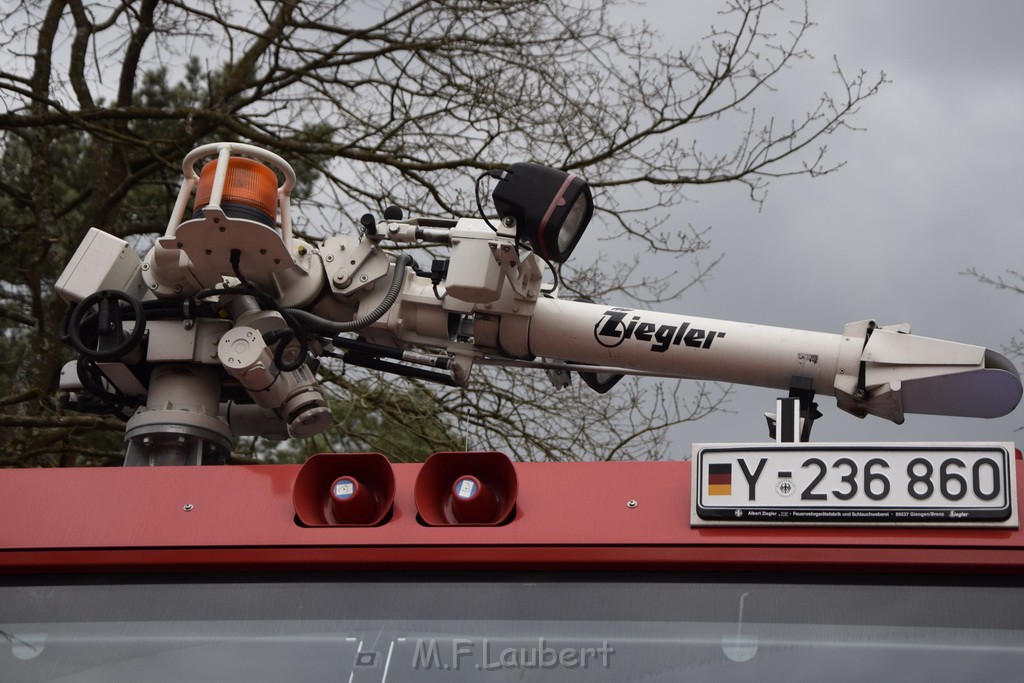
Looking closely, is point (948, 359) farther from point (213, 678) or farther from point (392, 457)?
point (392, 457)

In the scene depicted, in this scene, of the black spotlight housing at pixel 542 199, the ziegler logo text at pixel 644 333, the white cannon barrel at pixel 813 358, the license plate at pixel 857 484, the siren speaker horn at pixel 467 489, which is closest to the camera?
the license plate at pixel 857 484

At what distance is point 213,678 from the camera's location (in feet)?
7.73

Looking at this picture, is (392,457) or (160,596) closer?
(160,596)

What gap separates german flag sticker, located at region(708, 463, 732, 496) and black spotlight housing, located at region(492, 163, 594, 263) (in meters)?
1.12

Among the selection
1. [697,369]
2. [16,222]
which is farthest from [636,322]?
[16,222]

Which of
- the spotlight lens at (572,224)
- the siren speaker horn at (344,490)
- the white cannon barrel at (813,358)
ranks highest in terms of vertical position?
the spotlight lens at (572,224)

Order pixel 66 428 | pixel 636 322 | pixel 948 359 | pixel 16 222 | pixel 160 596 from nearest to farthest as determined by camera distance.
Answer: pixel 160 596, pixel 948 359, pixel 636 322, pixel 66 428, pixel 16 222

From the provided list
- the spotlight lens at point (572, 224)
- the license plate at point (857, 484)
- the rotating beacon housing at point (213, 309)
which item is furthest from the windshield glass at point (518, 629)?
the spotlight lens at point (572, 224)

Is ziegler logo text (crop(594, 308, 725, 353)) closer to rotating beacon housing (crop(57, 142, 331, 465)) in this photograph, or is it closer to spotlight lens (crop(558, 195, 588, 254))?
spotlight lens (crop(558, 195, 588, 254))

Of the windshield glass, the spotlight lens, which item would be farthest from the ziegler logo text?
the windshield glass

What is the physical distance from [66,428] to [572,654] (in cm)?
687

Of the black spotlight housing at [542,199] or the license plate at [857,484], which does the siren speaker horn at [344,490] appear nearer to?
the license plate at [857,484]

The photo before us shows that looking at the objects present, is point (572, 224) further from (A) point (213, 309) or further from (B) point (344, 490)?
(B) point (344, 490)

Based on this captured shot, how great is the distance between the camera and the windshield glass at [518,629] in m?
2.29
